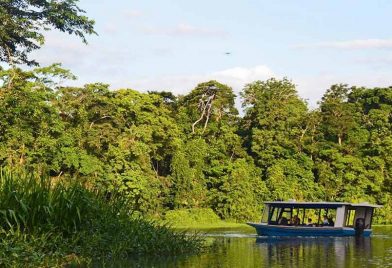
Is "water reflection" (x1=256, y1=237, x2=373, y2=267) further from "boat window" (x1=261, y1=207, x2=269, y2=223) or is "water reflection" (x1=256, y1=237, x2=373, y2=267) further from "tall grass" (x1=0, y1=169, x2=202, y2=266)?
"tall grass" (x1=0, y1=169, x2=202, y2=266)

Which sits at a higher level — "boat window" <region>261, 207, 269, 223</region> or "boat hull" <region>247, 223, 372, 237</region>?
"boat window" <region>261, 207, 269, 223</region>

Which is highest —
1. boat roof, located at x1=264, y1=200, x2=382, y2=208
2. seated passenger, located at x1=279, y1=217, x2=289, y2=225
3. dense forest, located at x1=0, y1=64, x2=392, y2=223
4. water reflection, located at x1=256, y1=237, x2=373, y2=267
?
dense forest, located at x1=0, y1=64, x2=392, y2=223

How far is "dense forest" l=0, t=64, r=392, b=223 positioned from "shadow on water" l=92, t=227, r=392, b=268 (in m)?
14.4

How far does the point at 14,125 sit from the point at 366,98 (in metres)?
26.9

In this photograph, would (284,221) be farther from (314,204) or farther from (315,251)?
(315,251)

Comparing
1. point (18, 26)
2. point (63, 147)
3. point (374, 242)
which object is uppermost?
point (18, 26)

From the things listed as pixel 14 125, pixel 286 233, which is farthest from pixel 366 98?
pixel 14 125

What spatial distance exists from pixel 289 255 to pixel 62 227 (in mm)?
7057

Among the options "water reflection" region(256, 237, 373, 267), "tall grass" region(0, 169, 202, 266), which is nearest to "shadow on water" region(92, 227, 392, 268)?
"water reflection" region(256, 237, 373, 267)

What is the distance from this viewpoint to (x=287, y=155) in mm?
45250

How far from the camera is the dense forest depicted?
38250 millimetres

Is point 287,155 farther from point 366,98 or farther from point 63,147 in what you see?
point 63,147

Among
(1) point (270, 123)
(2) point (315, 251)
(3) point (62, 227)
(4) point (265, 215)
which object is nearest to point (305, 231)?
(4) point (265, 215)

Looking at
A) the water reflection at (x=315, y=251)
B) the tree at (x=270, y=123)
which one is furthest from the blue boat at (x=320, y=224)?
the tree at (x=270, y=123)
